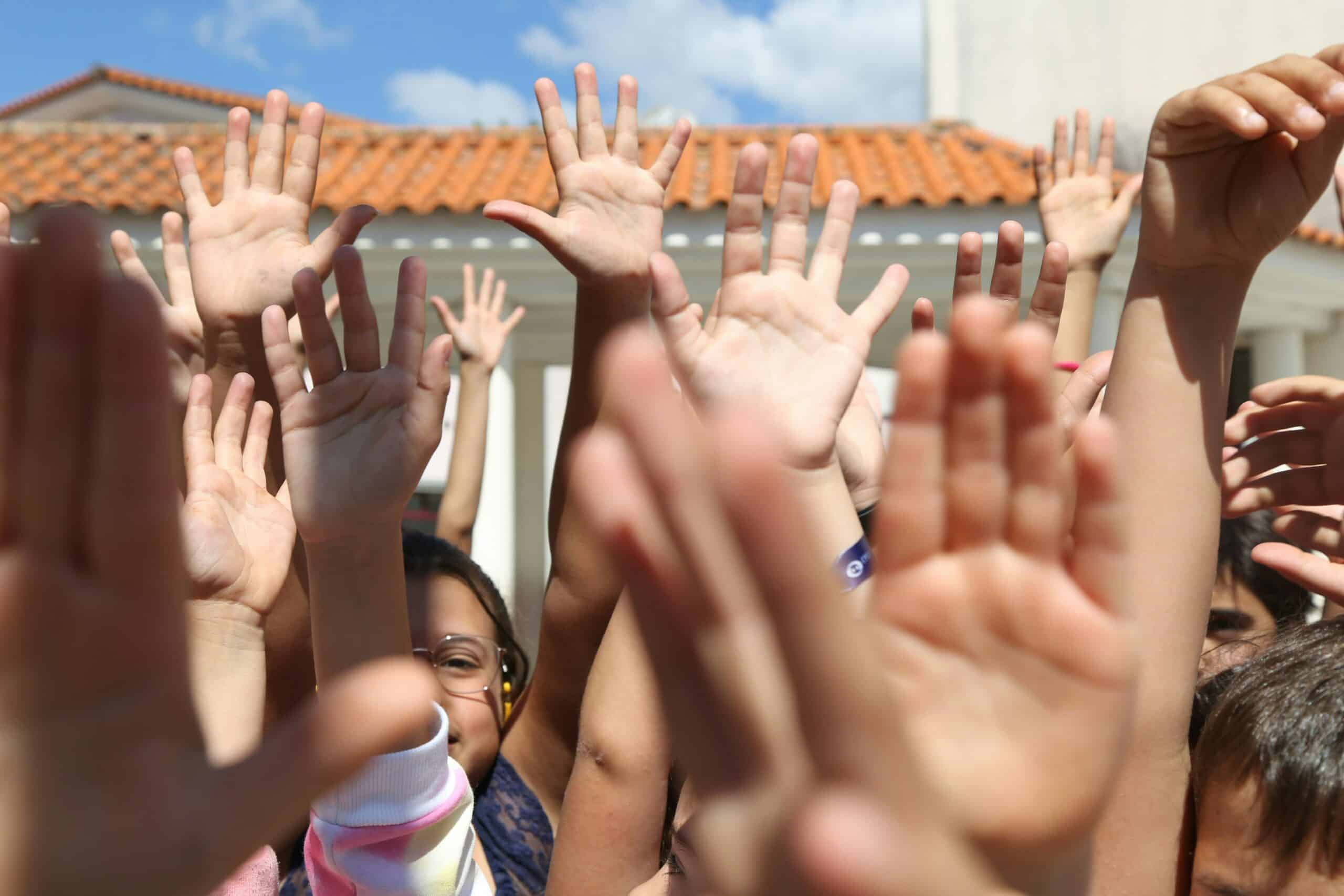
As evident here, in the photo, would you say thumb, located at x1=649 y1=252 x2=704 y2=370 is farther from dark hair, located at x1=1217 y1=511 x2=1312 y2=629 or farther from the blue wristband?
dark hair, located at x1=1217 y1=511 x2=1312 y2=629

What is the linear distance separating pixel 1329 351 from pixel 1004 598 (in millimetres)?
8405

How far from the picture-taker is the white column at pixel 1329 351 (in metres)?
7.67

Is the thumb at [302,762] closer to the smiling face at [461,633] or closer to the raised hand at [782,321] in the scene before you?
the raised hand at [782,321]

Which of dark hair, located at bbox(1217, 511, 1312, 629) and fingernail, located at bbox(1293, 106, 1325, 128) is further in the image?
dark hair, located at bbox(1217, 511, 1312, 629)

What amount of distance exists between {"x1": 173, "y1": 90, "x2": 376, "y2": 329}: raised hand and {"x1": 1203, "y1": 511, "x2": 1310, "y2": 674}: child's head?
2.01m

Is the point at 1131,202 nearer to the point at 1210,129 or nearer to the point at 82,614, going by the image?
the point at 1210,129

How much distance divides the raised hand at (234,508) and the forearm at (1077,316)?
1494 mm

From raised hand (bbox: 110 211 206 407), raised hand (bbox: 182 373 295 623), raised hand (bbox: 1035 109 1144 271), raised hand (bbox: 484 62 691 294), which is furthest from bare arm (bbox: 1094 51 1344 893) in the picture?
raised hand (bbox: 110 211 206 407)

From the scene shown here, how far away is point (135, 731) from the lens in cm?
64

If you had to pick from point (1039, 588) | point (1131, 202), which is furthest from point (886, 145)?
point (1039, 588)

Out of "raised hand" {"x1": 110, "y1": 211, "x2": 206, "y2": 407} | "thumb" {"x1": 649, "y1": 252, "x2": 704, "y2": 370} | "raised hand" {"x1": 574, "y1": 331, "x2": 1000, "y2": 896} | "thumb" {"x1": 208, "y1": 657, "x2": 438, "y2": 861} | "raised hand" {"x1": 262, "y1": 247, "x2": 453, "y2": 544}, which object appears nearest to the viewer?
"raised hand" {"x1": 574, "y1": 331, "x2": 1000, "y2": 896}

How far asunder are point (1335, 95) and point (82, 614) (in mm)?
1253

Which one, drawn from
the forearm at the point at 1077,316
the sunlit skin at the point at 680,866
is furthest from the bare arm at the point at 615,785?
the forearm at the point at 1077,316

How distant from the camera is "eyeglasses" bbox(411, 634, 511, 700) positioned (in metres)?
2.16
